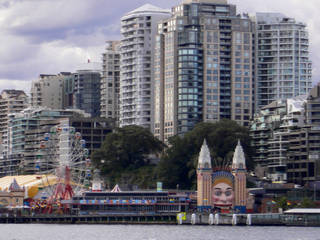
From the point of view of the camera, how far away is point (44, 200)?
19525 cm

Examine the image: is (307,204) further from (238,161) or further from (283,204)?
(238,161)

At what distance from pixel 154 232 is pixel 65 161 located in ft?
143

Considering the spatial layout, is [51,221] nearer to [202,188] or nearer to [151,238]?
[202,188]

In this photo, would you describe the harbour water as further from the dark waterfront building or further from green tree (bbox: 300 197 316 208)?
green tree (bbox: 300 197 316 208)

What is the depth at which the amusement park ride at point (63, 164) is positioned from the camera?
18738 centimetres

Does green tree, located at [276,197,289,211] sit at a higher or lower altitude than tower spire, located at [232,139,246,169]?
lower

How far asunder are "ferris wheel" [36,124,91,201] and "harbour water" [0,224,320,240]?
1655 centimetres

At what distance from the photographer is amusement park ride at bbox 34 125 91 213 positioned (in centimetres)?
18738

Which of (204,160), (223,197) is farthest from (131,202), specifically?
(223,197)

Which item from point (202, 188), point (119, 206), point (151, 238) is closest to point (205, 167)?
point (202, 188)

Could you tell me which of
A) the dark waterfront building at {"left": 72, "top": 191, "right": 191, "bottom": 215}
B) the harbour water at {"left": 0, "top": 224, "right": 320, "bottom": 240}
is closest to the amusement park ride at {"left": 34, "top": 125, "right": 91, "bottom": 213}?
the dark waterfront building at {"left": 72, "top": 191, "right": 191, "bottom": 215}

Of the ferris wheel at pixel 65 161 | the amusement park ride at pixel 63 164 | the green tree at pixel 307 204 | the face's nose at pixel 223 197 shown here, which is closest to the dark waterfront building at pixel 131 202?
the amusement park ride at pixel 63 164

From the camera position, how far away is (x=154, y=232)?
150m

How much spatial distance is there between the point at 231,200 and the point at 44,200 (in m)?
37.4
